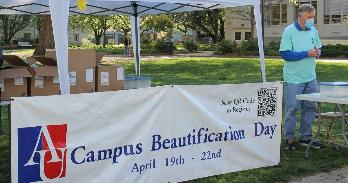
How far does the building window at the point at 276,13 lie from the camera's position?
51375 mm

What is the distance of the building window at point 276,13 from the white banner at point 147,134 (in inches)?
1782

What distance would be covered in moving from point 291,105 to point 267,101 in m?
Answer: 1.16

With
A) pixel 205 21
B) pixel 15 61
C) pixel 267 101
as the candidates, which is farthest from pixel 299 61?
pixel 205 21

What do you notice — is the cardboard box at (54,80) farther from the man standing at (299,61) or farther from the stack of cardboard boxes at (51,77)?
the man standing at (299,61)

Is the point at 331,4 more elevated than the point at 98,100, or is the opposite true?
the point at 331,4

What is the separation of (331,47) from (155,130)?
1211 inches

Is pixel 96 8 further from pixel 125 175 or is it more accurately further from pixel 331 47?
pixel 331 47

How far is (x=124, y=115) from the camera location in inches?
217

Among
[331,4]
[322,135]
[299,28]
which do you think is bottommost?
[322,135]

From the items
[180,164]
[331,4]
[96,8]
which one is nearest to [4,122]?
[96,8]

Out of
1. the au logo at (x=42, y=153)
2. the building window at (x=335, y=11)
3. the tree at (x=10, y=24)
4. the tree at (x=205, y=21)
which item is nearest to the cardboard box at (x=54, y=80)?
the au logo at (x=42, y=153)

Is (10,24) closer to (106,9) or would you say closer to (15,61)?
(106,9)

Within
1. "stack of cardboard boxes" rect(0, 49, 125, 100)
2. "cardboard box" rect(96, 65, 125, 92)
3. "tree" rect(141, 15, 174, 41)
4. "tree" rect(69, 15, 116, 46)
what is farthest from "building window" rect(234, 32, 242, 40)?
"stack of cardboard boxes" rect(0, 49, 125, 100)

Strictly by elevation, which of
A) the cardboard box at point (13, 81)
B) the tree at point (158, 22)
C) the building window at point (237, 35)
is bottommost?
the cardboard box at point (13, 81)
